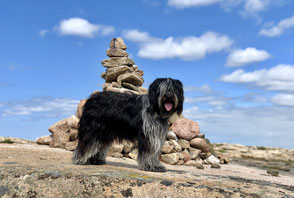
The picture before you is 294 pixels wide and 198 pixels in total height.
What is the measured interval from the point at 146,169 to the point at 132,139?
0.78 metres

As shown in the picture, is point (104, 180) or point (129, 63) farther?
point (129, 63)

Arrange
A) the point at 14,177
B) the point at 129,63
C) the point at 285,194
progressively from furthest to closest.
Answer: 1. the point at 129,63
2. the point at 285,194
3. the point at 14,177

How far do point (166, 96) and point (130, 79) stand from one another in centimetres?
828

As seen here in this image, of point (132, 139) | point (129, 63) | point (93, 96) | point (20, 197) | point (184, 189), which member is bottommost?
point (20, 197)

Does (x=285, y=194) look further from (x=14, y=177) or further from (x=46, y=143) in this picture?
(x=46, y=143)

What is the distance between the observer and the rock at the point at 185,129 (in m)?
14.8

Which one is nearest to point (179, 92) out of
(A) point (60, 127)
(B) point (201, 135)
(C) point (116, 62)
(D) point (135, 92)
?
(D) point (135, 92)

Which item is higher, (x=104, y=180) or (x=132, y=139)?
(x=132, y=139)

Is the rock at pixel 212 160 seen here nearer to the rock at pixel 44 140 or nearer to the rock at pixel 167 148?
the rock at pixel 167 148

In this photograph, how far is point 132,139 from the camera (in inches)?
295

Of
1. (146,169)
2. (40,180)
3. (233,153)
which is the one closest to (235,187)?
(146,169)

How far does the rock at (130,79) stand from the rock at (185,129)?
2.64 m

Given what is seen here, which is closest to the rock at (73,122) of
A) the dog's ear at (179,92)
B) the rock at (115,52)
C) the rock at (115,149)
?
the rock at (115,149)

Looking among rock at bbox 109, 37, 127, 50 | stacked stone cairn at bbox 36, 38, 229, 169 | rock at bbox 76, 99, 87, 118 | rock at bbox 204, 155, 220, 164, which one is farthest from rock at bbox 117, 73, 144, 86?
rock at bbox 204, 155, 220, 164
